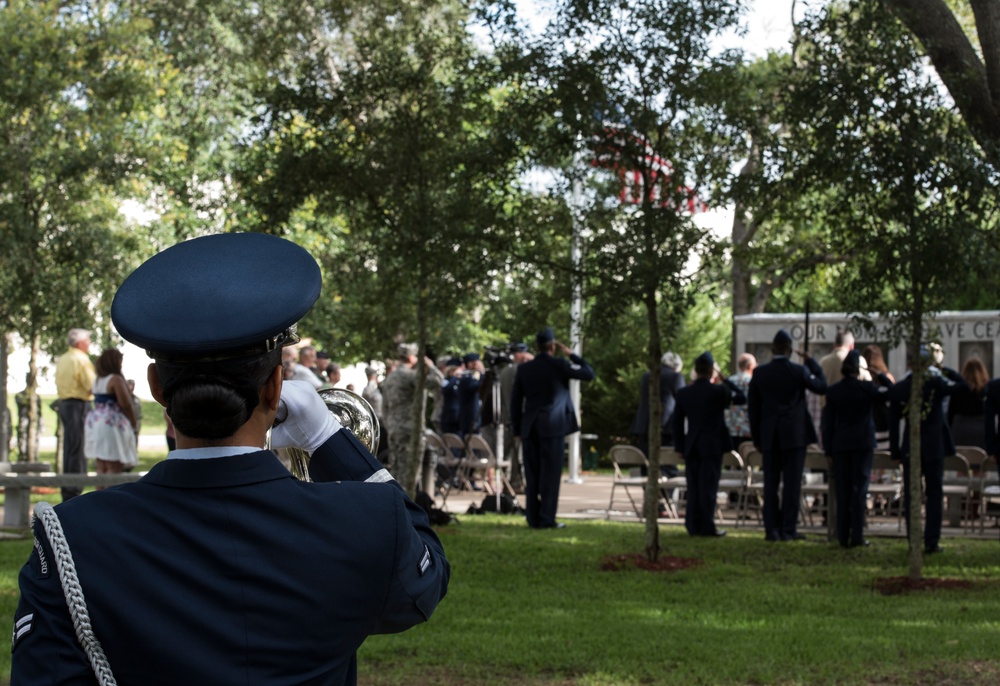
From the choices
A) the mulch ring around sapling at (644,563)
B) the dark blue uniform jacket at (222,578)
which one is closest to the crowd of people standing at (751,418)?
the mulch ring around sapling at (644,563)

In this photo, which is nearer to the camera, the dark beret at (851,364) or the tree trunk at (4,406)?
the dark beret at (851,364)

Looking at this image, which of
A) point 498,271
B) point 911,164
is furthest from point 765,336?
point 911,164

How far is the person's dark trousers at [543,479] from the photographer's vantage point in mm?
15391

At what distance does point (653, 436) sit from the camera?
40.2ft

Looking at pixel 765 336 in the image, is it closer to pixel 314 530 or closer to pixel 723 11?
pixel 723 11

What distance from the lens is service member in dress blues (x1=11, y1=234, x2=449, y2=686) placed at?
2004 millimetres

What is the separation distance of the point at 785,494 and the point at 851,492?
91 centimetres

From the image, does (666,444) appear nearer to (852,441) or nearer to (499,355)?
(499,355)

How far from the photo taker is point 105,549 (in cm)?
203

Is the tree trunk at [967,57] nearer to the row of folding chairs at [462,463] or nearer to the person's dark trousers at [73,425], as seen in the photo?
the row of folding chairs at [462,463]

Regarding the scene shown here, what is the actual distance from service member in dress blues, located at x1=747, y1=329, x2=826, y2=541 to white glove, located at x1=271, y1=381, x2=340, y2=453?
1223cm

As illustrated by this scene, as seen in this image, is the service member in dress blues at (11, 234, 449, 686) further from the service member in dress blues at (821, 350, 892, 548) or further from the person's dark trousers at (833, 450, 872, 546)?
the person's dark trousers at (833, 450, 872, 546)

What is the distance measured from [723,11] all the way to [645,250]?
225 centimetres

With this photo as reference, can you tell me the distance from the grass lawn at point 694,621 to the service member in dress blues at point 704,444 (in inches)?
51.6
